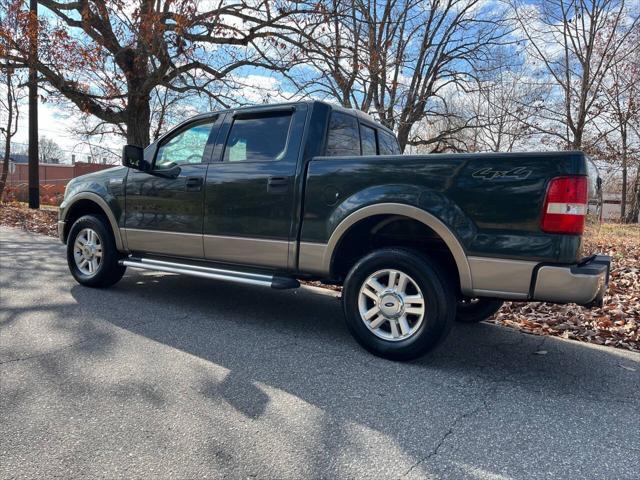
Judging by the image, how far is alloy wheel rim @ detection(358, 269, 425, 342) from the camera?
358cm

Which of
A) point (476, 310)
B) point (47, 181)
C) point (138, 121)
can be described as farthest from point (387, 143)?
point (47, 181)

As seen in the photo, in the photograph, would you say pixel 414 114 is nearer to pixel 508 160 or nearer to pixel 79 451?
pixel 508 160

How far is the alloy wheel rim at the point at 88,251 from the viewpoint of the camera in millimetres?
5645

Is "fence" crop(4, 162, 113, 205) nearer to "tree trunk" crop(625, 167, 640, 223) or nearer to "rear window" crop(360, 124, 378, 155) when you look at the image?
"rear window" crop(360, 124, 378, 155)

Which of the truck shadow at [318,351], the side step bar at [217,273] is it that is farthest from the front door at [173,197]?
the truck shadow at [318,351]

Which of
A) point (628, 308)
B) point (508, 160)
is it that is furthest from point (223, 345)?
point (628, 308)

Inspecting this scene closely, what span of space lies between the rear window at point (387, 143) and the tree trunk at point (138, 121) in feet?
32.7

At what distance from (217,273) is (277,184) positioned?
1083mm

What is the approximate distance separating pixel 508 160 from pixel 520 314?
2.85m

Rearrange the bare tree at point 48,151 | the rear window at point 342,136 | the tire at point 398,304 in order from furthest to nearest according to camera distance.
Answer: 1. the bare tree at point 48,151
2. the rear window at point 342,136
3. the tire at point 398,304

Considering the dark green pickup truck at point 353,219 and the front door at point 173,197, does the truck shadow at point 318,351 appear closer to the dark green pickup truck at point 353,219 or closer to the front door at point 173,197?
the dark green pickup truck at point 353,219

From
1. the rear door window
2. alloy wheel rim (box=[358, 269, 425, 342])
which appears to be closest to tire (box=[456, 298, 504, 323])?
alloy wheel rim (box=[358, 269, 425, 342])

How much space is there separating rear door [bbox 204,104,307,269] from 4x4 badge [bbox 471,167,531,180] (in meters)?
1.59

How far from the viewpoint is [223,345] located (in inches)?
154
